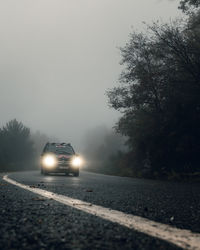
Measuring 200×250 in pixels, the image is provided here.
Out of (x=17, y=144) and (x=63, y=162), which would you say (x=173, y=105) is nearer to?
(x=63, y=162)

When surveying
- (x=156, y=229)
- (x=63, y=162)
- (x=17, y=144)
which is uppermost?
(x=17, y=144)

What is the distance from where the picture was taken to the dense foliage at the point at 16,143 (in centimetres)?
7744

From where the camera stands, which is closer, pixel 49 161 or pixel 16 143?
pixel 49 161

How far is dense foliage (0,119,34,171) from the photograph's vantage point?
77.4 metres

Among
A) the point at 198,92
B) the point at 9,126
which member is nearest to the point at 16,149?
the point at 9,126

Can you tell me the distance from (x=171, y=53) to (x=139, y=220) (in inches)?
693

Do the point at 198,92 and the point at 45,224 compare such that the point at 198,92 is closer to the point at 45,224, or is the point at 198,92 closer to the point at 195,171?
the point at 195,171

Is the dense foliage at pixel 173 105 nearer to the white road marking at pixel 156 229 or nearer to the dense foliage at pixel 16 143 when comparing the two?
the white road marking at pixel 156 229

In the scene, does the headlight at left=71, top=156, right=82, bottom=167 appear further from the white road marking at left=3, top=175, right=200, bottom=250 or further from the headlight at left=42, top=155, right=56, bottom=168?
the white road marking at left=3, top=175, right=200, bottom=250

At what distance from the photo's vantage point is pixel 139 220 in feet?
11.7

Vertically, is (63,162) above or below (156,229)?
above

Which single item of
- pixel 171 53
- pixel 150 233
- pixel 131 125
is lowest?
pixel 150 233

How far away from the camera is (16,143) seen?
79.4m

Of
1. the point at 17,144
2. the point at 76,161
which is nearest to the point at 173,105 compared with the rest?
the point at 76,161
